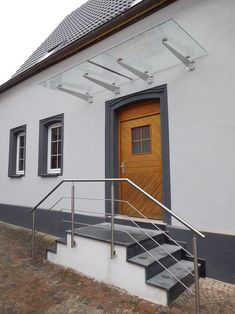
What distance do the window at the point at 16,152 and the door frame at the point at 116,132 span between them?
166 inches

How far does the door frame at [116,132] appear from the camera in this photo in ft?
14.7

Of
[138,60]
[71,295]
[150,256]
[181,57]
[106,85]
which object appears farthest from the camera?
[106,85]

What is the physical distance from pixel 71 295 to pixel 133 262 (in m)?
0.92

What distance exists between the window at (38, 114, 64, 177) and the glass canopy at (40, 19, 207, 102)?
1.81 m

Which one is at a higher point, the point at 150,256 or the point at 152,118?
the point at 152,118

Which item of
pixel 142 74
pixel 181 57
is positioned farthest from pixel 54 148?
pixel 181 57

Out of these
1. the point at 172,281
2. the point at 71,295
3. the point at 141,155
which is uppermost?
the point at 141,155

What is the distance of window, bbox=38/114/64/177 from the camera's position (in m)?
7.04

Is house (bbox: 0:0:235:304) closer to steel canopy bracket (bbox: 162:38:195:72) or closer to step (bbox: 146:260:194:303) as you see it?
steel canopy bracket (bbox: 162:38:195:72)

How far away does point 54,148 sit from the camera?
7203 mm

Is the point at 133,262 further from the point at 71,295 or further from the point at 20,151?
the point at 20,151

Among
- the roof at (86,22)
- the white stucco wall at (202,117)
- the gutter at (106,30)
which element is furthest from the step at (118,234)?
the roof at (86,22)

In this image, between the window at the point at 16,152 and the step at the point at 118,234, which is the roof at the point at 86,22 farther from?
the step at the point at 118,234

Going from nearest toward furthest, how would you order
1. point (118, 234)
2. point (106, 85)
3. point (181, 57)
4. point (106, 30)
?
point (181, 57)
point (118, 234)
point (106, 85)
point (106, 30)
